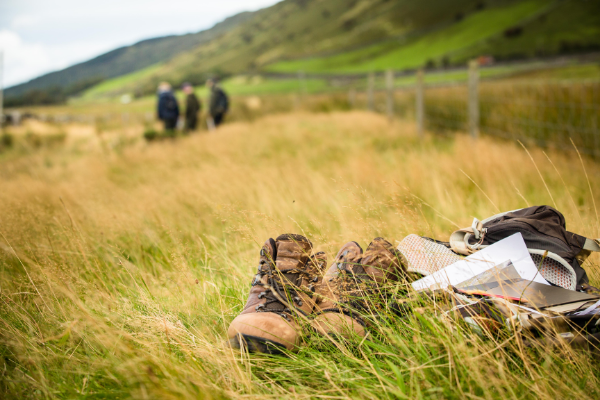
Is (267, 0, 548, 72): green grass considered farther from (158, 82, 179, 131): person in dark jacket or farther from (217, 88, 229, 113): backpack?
(158, 82, 179, 131): person in dark jacket

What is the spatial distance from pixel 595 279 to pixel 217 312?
165 centimetres

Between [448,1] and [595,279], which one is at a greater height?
[448,1]

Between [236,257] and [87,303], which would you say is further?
[236,257]

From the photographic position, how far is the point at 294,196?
3432 mm

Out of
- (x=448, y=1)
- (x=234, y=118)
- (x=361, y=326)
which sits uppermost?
(x=448, y=1)

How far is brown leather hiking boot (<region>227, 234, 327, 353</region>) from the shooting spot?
1314mm

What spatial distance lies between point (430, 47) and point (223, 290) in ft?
296

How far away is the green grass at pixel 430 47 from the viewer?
74438mm

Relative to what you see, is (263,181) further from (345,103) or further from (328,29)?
(328,29)

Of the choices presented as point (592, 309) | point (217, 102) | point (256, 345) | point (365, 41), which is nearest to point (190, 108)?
point (217, 102)

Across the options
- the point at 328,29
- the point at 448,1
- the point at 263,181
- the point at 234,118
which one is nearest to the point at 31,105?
the point at 234,118

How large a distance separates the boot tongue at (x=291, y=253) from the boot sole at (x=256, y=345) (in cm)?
29

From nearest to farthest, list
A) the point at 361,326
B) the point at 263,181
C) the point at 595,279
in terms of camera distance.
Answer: the point at 361,326, the point at 595,279, the point at 263,181

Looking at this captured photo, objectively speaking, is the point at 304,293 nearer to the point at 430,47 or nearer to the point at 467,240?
the point at 467,240
